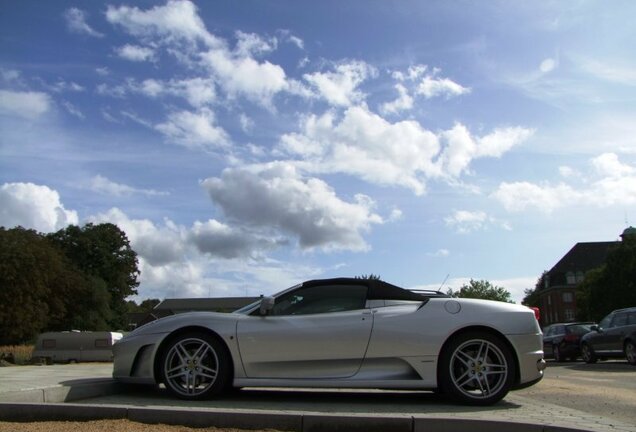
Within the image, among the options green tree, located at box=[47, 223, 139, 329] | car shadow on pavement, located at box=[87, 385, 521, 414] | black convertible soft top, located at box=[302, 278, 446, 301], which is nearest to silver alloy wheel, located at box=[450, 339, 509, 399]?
car shadow on pavement, located at box=[87, 385, 521, 414]

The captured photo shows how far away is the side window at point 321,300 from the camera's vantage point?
19.7ft

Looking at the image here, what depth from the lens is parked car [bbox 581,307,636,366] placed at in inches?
625

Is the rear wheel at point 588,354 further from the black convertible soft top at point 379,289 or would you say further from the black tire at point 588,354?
the black convertible soft top at point 379,289

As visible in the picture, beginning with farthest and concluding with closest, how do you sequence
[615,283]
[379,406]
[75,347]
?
1. [615,283]
2. [75,347]
3. [379,406]

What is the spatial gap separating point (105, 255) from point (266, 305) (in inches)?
2589

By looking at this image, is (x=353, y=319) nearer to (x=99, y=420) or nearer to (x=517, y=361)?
(x=517, y=361)

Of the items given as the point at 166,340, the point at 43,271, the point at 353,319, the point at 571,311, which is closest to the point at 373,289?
the point at 353,319

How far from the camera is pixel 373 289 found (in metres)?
6.14

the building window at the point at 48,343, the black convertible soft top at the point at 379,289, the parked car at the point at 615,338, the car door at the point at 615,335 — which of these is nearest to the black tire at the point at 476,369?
the black convertible soft top at the point at 379,289

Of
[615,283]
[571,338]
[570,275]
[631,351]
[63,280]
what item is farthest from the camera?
[570,275]

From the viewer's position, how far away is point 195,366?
5887 mm

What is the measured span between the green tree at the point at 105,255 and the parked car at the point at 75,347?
3266 cm

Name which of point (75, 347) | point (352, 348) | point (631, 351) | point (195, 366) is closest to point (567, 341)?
point (631, 351)

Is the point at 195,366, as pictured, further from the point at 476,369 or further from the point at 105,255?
the point at 105,255
